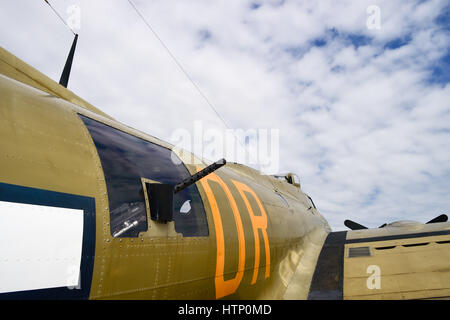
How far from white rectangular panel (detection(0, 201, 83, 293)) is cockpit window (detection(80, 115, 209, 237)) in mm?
433

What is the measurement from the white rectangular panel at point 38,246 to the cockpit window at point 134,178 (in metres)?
0.43

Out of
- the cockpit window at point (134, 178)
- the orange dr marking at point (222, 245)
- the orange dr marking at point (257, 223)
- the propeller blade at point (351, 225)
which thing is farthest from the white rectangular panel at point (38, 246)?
the propeller blade at point (351, 225)

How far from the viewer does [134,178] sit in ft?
10.3

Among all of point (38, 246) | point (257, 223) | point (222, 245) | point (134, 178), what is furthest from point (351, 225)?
point (38, 246)

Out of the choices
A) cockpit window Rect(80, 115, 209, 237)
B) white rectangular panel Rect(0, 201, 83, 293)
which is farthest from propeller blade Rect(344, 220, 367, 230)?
white rectangular panel Rect(0, 201, 83, 293)

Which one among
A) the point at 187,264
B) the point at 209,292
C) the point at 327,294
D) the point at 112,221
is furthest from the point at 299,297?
the point at 112,221

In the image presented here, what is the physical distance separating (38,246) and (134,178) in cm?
120

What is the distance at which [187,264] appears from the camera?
11.2 ft

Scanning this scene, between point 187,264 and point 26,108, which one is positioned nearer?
point 26,108

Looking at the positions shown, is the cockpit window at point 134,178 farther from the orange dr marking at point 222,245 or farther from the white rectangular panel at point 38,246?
the white rectangular panel at point 38,246

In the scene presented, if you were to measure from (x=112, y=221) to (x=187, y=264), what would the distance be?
1.14 meters

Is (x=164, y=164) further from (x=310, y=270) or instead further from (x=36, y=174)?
(x=310, y=270)

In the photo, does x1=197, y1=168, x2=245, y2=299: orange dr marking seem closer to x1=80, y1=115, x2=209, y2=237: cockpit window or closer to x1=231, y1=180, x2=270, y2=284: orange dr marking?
x1=80, y1=115, x2=209, y2=237: cockpit window
